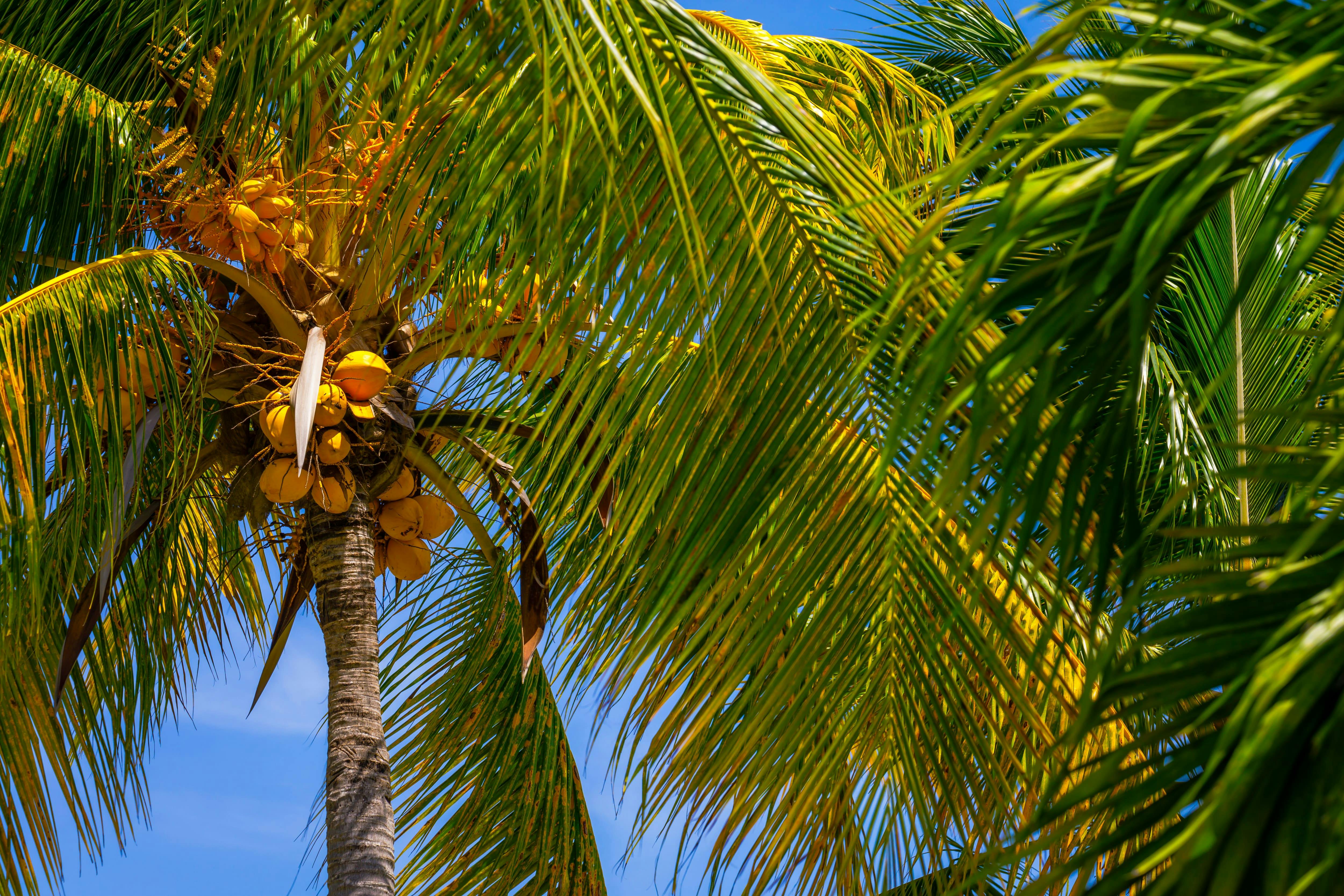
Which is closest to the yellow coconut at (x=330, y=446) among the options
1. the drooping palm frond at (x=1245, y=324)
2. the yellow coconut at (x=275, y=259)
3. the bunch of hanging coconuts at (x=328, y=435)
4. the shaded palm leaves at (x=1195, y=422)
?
the bunch of hanging coconuts at (x=328, y=435)

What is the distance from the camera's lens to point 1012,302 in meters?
1.34

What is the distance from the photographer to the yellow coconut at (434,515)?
4.14 m

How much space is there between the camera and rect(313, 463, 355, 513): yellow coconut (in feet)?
12.5

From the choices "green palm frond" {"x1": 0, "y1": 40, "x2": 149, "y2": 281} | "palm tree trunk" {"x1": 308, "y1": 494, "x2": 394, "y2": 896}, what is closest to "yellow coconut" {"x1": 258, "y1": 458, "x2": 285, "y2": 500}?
"palm tree trunk" {"x1": 308, "y1": 494, "x2": 394, "y2": 896}

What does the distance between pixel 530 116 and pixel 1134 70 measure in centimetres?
126

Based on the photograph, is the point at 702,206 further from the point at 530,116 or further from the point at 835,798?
the point at 835,798

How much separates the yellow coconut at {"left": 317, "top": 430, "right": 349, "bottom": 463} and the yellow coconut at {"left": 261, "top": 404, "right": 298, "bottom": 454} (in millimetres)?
108

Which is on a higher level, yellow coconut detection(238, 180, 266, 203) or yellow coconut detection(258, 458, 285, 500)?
yellow coconut detection(238, 180, 266, 203)

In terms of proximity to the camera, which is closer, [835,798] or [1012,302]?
[1012,302]

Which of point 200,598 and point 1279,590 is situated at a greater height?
point 200,598

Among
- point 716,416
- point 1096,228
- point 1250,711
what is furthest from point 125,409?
point 1250,711

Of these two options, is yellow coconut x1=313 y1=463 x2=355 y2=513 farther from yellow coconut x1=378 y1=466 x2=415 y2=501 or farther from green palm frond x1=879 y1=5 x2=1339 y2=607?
green palm frond x1=879 y1=5 x2=1339 y2=607

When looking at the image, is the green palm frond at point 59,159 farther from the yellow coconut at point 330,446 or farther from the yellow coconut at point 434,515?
the yellow coconut at point 434,515


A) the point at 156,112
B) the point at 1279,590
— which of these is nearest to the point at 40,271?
the point at 156,112
